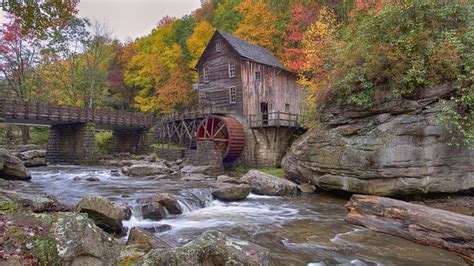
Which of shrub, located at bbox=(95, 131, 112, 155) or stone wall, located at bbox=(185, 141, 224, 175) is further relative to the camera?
shrub, located at bbox=(95, 131, 112, 155)

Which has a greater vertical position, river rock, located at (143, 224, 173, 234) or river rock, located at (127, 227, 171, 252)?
river rock, located at (127, 227, 171, 252)

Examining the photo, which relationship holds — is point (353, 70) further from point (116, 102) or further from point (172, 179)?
point (116, 102)

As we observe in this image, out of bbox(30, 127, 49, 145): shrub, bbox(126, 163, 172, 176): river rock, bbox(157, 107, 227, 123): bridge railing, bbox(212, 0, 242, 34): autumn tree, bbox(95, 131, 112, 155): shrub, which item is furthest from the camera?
bbox(30, 127, 49, 145): shrub

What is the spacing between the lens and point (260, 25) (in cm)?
2522

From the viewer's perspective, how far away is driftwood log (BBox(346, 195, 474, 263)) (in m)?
5.32

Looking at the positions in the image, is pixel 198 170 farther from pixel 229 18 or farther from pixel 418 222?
pixel 229 18

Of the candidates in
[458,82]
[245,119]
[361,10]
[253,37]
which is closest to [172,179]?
[245,119]

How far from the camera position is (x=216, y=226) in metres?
7.53

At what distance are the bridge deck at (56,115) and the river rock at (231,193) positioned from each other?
52.7ft

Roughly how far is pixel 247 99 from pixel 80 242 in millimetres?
17931

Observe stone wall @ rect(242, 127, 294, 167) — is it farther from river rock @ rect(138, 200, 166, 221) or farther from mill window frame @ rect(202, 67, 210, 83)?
river rock @ rect(138, 200, 166, 221)

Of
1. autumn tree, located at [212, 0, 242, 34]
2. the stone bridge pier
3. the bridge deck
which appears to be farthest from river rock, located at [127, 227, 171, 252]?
autumn tree, located at [212, 0, 242, 34]

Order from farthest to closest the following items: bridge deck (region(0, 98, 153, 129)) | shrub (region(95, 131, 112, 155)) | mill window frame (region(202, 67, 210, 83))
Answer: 1. shrub (region(95, 131, 112, 155))
2. mill window frame (region(202, 67, 210, 83))
3. bridge deck (region(0, 98, 153, 129))

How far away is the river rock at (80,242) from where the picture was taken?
9.30 ft
